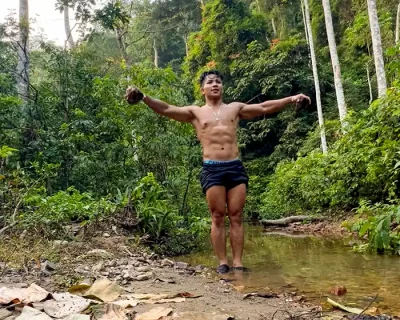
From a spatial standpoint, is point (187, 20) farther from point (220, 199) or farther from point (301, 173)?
point (220, 199)

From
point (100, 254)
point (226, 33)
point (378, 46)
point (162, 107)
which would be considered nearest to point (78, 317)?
point (100, 254)

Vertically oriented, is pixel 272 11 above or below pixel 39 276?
above

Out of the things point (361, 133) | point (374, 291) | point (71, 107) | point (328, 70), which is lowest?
point (374, 291)

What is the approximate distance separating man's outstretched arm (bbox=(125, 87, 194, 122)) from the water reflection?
130 centimetres

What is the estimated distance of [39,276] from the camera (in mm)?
2588

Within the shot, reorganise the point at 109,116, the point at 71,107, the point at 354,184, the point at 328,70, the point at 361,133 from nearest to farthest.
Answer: the point at 109,116, the point at 361,133, the point at 354,184, the point at 71,107, the point at 328,70

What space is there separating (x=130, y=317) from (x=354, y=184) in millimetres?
6224

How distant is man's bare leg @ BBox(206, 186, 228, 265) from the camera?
349cm

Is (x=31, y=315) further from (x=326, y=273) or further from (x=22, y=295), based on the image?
(x=326, y=273)

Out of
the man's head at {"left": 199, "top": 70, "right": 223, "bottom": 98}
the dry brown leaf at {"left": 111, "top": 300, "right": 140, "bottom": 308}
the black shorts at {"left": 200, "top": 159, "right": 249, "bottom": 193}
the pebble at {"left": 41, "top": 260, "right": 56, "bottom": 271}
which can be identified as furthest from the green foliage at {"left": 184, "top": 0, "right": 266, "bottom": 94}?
the dry brown leaf at {"left": 111, "top": 300, "right": 140, "bottom": 308}

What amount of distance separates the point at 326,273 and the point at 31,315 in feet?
6.69

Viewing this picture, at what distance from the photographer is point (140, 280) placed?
2684mm

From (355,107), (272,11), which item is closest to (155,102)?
(355,107)

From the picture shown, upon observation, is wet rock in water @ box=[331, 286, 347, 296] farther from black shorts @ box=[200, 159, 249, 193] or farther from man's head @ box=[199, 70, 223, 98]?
man's head @ box=[199, 70, 223, 98]
